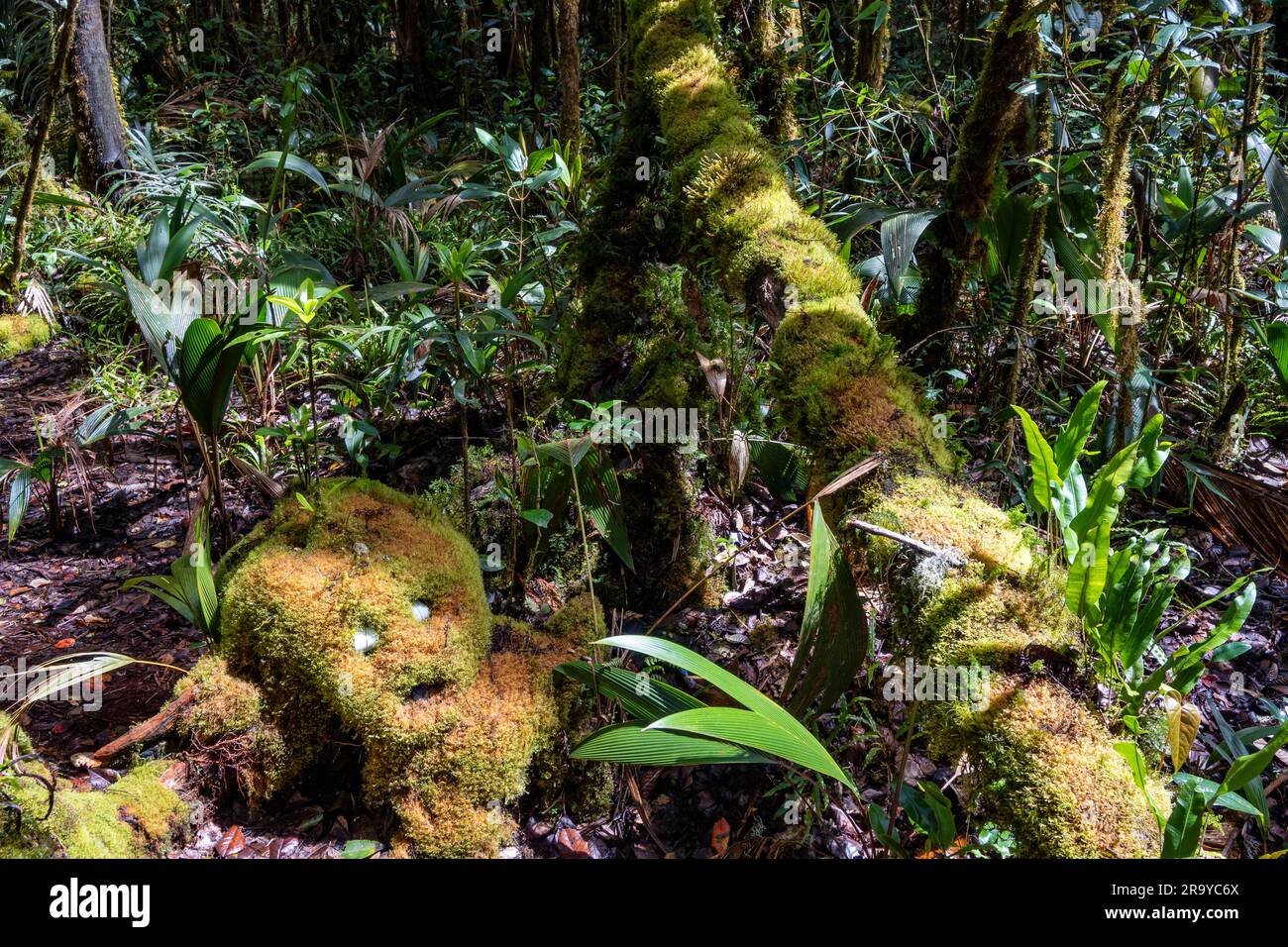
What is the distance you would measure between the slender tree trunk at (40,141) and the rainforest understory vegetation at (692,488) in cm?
2

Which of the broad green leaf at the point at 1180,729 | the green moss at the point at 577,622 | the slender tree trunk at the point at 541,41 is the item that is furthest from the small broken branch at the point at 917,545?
the slender tree trunk at the point at 541,41

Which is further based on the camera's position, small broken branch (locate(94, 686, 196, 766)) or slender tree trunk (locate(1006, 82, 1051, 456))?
slender tree trunk (locate(1006, 82, 1051, 456))

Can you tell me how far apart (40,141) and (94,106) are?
1.28 meters

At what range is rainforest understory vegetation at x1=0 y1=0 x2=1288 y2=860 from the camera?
→ 1750 mm

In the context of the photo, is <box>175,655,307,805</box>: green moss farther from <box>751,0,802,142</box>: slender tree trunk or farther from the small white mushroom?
<box>751,0,802,142</box>: slender tree trunk

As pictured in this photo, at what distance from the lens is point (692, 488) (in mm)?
3045

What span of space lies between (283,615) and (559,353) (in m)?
1.47

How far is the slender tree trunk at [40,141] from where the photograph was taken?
387 cm

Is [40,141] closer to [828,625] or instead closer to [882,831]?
[828,625]

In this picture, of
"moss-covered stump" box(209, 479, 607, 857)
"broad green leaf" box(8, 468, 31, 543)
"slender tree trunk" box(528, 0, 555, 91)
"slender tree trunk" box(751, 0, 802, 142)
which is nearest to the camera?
"moss-covered stump" box(209, 479, 607, 857)

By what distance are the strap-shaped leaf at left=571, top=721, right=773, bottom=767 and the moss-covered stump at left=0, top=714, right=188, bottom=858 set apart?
113 cm

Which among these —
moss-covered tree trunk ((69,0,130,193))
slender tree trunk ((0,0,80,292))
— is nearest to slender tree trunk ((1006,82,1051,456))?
slender tree trunk ((0,0,80,292))

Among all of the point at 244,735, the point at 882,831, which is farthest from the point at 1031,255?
the point at 244,735
